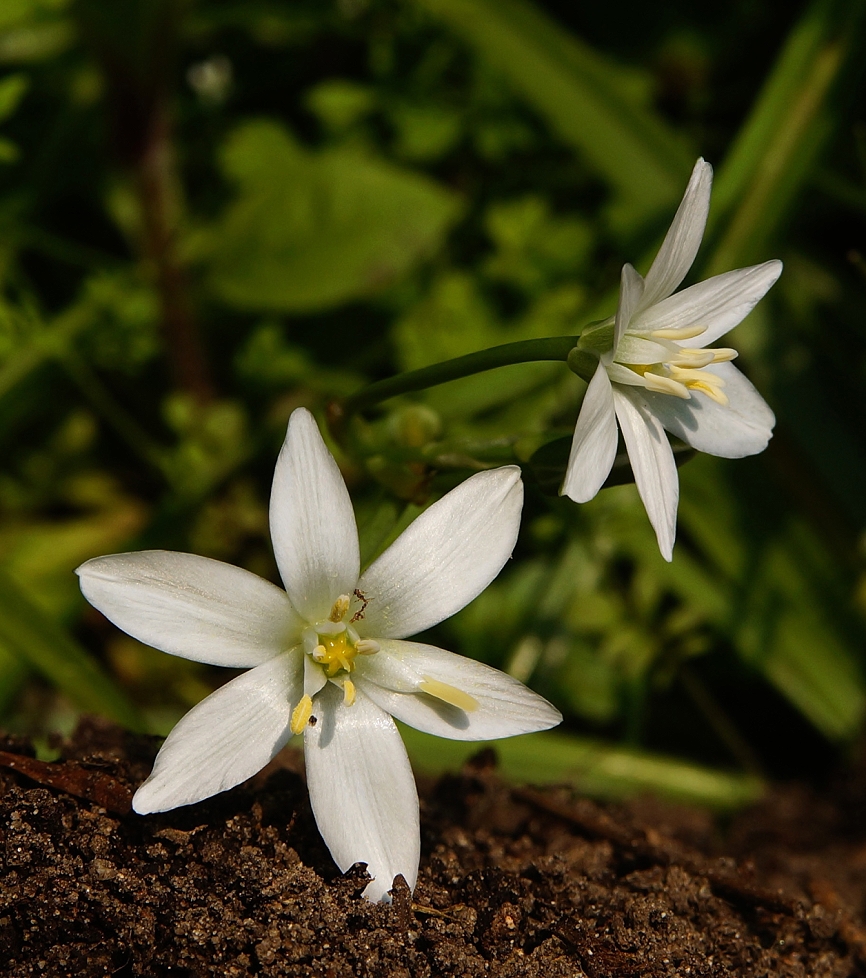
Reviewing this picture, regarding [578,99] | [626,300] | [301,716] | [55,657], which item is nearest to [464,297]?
[578,99]

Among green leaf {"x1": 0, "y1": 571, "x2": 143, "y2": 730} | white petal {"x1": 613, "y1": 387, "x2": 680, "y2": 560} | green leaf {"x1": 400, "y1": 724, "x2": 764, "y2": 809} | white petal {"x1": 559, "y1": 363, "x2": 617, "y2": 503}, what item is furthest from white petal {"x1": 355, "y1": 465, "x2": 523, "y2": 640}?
green leaf {"x1": 400, "y1": 724, "x2": 764, "y2": 809}

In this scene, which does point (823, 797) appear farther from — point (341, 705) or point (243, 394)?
point (243, 394)

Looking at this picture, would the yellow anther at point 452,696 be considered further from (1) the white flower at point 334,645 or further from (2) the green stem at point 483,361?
(2) the green stem at point 483,361

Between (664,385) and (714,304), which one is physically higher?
(714,304)

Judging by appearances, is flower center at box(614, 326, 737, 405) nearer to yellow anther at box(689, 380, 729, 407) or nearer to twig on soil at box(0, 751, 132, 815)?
yellow anther at box(689, 380, 729, 407)

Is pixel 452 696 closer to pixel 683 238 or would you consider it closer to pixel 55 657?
pixel 683 238

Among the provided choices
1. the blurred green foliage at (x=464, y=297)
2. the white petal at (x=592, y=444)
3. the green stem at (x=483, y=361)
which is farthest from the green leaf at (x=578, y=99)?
the white petal at (x=592, y=444)
